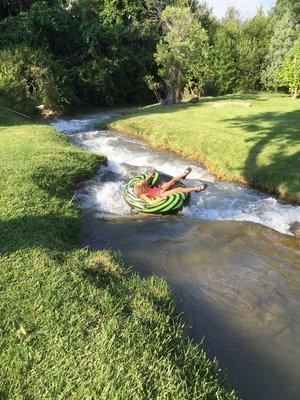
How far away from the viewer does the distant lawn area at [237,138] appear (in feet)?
41.7

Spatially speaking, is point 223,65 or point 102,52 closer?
point 102,52

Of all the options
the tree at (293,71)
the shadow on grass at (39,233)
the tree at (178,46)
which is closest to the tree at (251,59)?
the tree at (293,71)

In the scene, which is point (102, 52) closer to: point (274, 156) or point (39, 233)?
point (274, 156)

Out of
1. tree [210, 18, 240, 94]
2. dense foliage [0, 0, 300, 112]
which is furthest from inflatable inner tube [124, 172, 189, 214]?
tree [210, 18, 240, 94]

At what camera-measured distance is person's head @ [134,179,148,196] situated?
10.1m

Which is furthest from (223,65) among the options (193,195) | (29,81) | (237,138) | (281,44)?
(193,195)

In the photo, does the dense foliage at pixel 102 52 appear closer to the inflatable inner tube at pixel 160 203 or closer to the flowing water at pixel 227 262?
the flowing water at pixel 227 262

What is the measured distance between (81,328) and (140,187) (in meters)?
5.76

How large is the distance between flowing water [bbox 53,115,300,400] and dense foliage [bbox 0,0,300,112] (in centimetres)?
1308

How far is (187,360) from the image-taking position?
177 inches

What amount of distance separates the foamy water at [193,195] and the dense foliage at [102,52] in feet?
32.8

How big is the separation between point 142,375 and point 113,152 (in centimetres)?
1237

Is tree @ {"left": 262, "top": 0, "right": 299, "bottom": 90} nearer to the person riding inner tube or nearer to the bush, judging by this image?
the bush

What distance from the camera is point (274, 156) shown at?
1366cm
